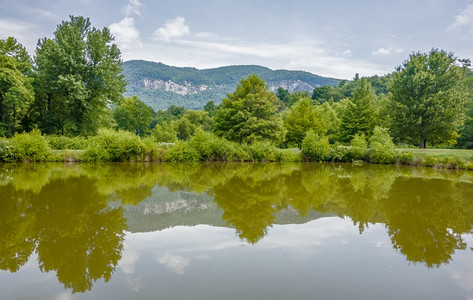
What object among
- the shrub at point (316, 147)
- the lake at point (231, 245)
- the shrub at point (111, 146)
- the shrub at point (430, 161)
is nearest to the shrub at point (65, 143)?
the shrub at point (111, 146)

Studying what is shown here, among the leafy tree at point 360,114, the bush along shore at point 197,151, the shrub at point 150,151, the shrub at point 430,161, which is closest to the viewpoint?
the bush along shore at point 197,151

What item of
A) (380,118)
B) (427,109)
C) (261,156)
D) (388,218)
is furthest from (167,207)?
(380,118)

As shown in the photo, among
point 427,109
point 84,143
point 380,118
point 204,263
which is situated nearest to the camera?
point 204,263

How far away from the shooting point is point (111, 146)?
23.0 metres

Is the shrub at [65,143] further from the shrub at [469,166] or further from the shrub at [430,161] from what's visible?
the shrub at [469,166]

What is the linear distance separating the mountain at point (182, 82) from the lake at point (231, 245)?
438 ft

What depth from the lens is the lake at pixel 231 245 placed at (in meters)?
4.34

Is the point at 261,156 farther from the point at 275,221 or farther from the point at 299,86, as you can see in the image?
the point at 299,86

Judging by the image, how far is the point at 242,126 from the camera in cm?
2844

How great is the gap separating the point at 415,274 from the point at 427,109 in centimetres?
Answer: 2740

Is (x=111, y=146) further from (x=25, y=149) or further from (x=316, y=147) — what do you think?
(x=316, y=147)

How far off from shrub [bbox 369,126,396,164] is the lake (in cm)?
1411

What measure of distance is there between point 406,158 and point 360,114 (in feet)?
36.3

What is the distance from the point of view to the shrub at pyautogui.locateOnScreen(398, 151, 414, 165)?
23891 millimetres
